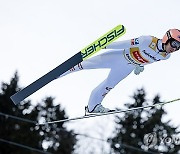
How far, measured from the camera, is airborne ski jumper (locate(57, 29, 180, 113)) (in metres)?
6.11

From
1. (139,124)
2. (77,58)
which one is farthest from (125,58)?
(139,124)

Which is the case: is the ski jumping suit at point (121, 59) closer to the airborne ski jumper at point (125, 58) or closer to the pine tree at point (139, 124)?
the airborne ski jumper at point (125, 58)

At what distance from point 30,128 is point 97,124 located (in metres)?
3.34

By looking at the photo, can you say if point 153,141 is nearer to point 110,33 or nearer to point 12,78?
point 110,33

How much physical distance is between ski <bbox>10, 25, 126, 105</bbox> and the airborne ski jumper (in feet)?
0.39

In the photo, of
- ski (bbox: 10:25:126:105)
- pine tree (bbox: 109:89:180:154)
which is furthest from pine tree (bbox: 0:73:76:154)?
ski (bbox: 10:25:126:105)

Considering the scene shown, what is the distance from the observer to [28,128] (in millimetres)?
23688

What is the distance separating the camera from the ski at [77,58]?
604 cm

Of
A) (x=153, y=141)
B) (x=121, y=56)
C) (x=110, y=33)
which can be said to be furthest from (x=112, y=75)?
(x=153, y=141)

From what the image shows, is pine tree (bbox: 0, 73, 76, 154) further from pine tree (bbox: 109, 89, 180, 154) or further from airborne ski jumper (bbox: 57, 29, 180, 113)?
airborne ski jumper (bbox: 57, 29, 180, 113)

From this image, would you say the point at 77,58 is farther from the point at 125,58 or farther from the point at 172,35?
the point at 172,35

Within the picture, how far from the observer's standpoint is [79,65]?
21.5 feet

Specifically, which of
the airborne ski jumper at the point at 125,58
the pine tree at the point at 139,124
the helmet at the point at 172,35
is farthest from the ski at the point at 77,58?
the pine tree at the point at 139,124

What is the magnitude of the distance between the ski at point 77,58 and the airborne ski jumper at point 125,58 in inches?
4.7
